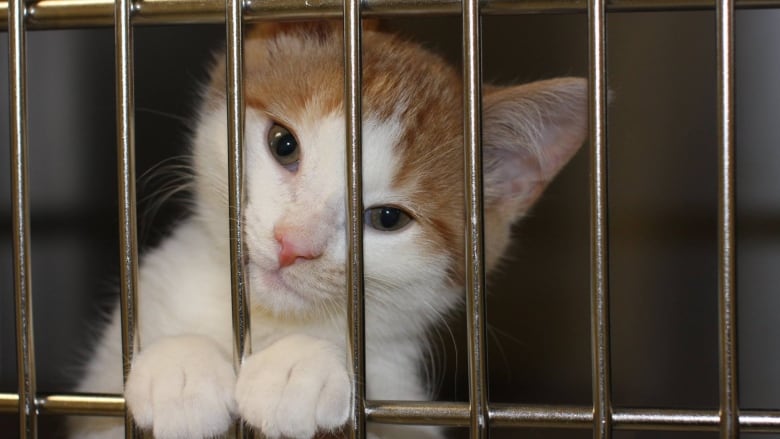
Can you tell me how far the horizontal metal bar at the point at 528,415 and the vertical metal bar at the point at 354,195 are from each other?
0.05 m

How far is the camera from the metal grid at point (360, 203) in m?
0.75

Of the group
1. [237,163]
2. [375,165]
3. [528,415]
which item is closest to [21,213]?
[237,163]

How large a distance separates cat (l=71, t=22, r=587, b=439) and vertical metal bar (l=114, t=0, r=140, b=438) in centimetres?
10

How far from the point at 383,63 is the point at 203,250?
441mm

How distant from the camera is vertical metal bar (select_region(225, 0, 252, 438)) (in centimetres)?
80

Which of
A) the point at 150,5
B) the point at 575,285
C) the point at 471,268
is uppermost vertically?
the point at 150,5

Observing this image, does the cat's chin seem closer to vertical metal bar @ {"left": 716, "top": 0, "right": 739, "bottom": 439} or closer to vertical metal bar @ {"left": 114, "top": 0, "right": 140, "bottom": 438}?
vertical metal bar @ {"left": 114, "top": 0, "right": 140, "bottom": 438}

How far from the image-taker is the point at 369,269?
1.17m

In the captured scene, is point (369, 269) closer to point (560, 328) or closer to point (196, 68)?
point (560, 328)

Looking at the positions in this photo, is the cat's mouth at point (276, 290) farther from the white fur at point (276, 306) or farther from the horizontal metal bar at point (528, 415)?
the horizontal metal bar at point (528, 415)

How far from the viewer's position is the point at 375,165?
1.13 meters

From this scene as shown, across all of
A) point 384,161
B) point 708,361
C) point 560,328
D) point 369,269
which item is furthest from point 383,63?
point 708,361

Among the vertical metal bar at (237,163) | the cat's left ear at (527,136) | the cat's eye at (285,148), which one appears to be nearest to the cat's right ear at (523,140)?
the cat's left ear at (527,136)

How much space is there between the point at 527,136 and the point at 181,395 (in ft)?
2.29
